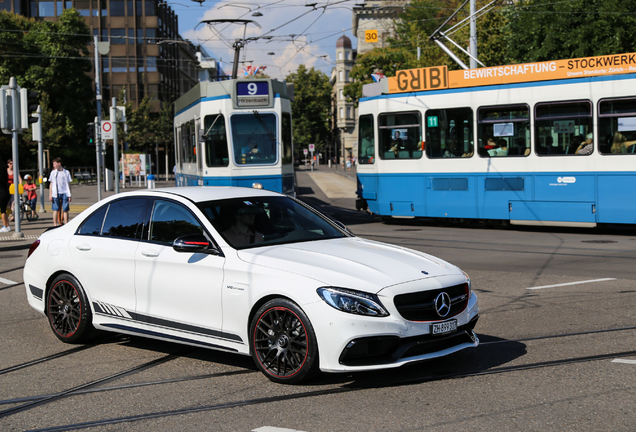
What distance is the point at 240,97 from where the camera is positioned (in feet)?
59.8

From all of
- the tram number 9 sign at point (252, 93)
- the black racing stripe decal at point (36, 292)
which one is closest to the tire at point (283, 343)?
the black racing stripe decal at point (36, 292)

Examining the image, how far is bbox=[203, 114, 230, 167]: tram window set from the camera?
18422 mm

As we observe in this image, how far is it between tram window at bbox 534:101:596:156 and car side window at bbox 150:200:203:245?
1235cm

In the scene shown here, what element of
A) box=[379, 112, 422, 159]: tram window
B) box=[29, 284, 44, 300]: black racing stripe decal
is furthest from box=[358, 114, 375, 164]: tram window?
box=[29, 284, 44, 300]: black racing stripe decal

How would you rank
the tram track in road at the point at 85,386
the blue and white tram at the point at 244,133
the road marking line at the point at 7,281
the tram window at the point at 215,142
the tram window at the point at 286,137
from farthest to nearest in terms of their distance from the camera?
the tram window at the point at 286,137 → the tram window at the point at 215,142 → the blue and white tram at the point at 244,133 → the road marking line at the point at 7,281 → the tram track in road at the point at 85,386

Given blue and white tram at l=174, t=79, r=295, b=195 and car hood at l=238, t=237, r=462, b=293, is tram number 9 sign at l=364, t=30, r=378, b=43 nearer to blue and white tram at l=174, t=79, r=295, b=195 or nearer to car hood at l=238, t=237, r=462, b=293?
blue and white tram at l=174, t=79, r=295, b=195

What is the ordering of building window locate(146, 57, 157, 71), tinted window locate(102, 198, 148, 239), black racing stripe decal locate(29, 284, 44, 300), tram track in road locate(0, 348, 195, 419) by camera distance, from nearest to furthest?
tram track in road locate(0, 348, 195, 419), tinted window locate(102, 198, 148, 239), black racing stripe decal locate(29, 284, 44, 300), building window locate(146, 57, 157, 71)

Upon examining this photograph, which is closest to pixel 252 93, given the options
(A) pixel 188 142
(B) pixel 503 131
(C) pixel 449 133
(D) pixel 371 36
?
(A) pixel 188 142

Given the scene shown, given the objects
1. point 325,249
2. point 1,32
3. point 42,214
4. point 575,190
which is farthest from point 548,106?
point 1,32

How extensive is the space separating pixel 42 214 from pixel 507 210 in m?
16.8

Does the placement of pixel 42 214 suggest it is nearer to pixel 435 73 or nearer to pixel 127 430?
pixel 435 73

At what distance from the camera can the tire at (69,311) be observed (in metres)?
6.85

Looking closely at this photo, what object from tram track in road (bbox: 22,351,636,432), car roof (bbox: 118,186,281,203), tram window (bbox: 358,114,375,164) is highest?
tram window (bbox: 358,114,375,164)

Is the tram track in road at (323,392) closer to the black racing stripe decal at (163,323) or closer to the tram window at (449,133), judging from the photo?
the black racing stripe decal at (163,323)
